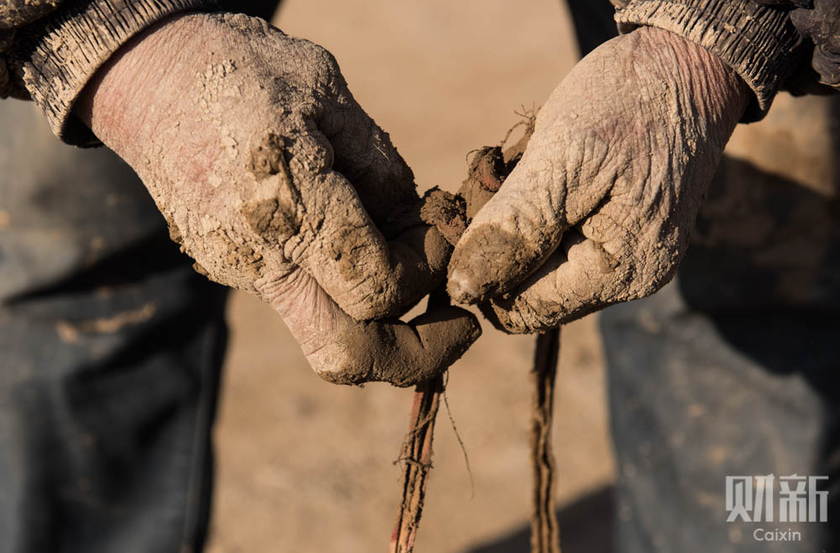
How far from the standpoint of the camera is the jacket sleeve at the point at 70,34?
1328mm

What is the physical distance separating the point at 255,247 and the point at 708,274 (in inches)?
59.9

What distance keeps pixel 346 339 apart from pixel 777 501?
5.33 ft

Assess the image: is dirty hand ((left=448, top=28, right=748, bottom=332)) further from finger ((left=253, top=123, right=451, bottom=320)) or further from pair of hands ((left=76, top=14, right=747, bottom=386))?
finger ((left=253, top=123, right=451, bottom=320))

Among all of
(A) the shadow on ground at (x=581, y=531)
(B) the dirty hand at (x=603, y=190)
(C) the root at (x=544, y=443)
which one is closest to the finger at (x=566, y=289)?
(B) the dirty hand at (x=603, y=190)

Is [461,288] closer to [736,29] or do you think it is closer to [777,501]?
[736,29]

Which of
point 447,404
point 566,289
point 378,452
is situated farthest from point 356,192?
point 378,452

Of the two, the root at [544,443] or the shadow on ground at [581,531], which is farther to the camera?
the shadow on ground at [581,531]

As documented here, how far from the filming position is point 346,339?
1354 mm

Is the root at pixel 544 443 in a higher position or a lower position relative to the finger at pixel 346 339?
lower

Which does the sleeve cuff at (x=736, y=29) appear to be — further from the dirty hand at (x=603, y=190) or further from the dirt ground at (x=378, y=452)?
the dirt ground at (x=378, y=452)

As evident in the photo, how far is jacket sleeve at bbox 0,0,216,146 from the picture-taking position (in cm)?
133

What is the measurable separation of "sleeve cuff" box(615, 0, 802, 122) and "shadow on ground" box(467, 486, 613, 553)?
2128mm

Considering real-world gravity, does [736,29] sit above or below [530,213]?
above

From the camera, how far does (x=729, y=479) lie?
250 centimetres
